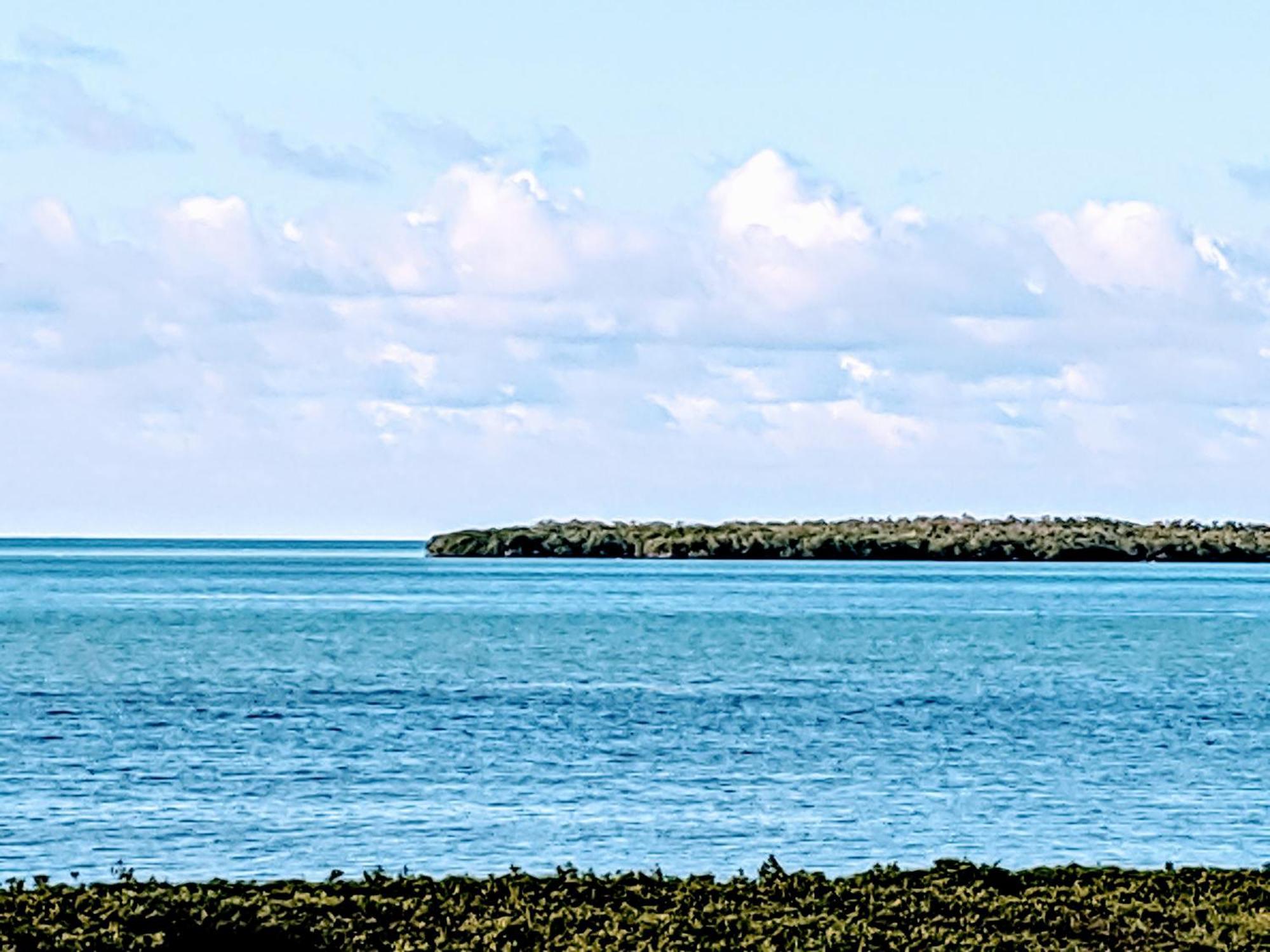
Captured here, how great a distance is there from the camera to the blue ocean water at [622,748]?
77.8 ft

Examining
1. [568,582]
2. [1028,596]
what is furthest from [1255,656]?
[568,582]

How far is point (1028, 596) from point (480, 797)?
110m

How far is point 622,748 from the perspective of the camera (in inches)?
1383

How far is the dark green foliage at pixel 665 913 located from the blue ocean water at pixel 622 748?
540cm

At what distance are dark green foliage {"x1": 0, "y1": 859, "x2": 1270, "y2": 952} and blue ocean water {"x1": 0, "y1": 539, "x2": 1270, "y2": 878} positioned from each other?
5404 millimetres

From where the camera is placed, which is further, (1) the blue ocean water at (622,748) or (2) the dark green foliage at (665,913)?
(1) the blue ocean water at (622,748)

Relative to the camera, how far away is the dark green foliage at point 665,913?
45.4 ft

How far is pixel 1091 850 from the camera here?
23.4 meters

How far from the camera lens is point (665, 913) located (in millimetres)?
14750

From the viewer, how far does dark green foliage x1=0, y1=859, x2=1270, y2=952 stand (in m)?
13.9

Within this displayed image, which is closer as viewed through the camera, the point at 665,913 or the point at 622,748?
the point at 665,913

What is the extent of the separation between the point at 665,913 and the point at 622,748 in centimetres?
2043

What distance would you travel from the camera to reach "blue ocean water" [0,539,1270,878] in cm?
2370

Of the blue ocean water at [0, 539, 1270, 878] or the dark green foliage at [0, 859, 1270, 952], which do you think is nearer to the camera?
the dark green foliage at [0, 859, 1270, 952]
